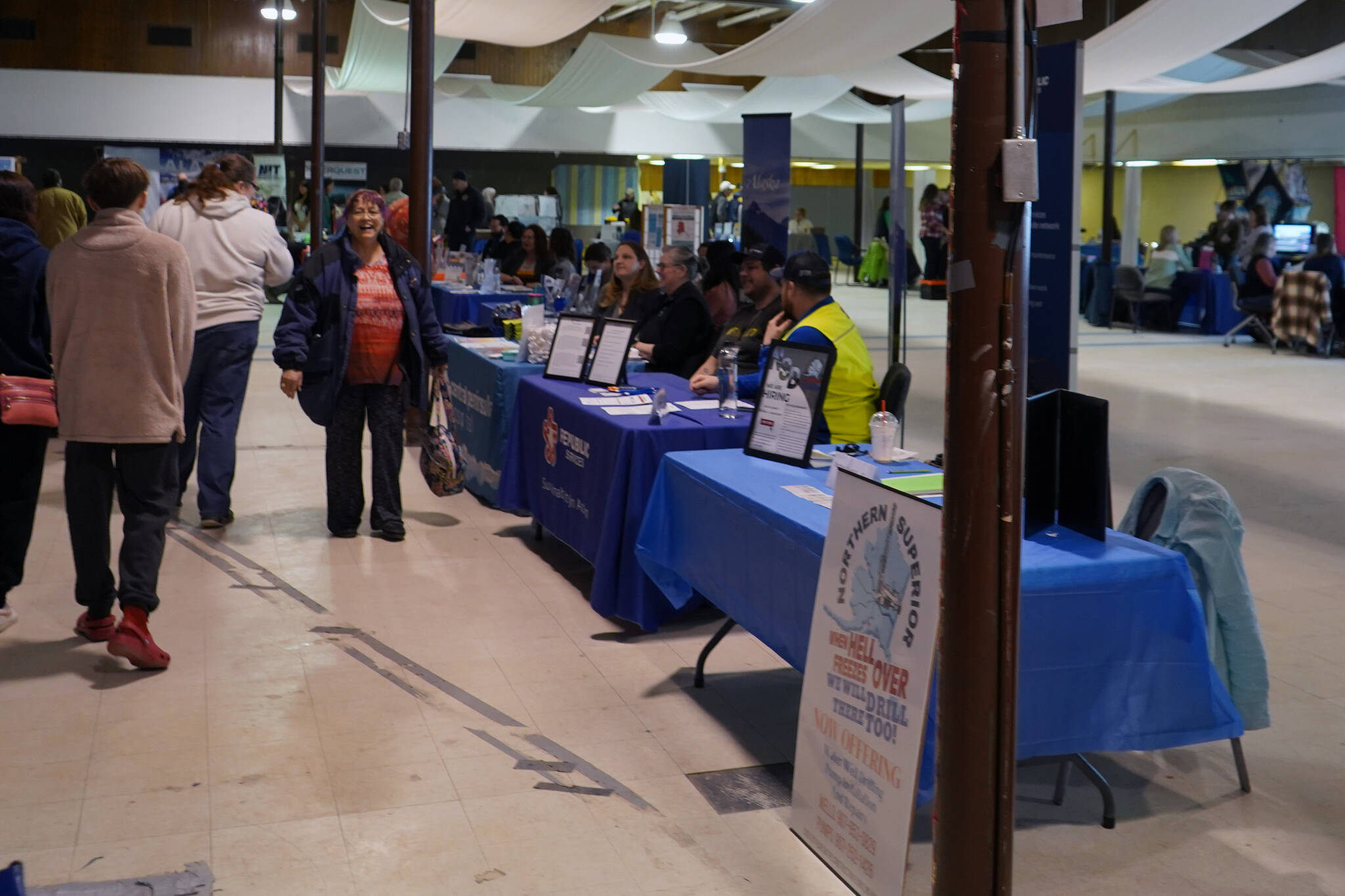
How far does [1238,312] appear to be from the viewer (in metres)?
15.1

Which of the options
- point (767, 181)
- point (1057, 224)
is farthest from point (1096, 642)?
point (767, 181)

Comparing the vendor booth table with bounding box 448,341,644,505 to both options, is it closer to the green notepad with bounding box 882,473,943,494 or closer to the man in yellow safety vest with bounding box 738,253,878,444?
the man in yellow safety vest with bounding box 738,253,878,444

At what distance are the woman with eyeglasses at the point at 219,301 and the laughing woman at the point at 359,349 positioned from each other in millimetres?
333

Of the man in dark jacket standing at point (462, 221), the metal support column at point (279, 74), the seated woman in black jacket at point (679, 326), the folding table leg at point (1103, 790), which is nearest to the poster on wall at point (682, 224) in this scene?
the man in dark jacket standing at point (462, 221)

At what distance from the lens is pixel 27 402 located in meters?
3.77

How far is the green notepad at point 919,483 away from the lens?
3.04m

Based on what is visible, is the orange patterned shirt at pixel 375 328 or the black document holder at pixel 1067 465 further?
the orange patterned shirt at pixel 375 328

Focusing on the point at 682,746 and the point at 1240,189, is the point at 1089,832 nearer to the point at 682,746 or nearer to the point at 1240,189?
the point at 682,746

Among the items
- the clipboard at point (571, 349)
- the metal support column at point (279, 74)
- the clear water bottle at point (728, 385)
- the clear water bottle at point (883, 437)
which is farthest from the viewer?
the metal support column at point (279, 74)

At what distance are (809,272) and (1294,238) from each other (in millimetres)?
15490

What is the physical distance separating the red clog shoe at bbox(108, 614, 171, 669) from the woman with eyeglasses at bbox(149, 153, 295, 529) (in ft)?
5.48

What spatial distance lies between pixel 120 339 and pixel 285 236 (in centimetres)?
1411

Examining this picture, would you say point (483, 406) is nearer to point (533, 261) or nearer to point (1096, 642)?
point (1096, 642)

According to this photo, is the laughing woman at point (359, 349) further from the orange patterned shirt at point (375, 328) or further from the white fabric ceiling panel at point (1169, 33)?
the white fabric ceiling panel at point (1169, 33)
